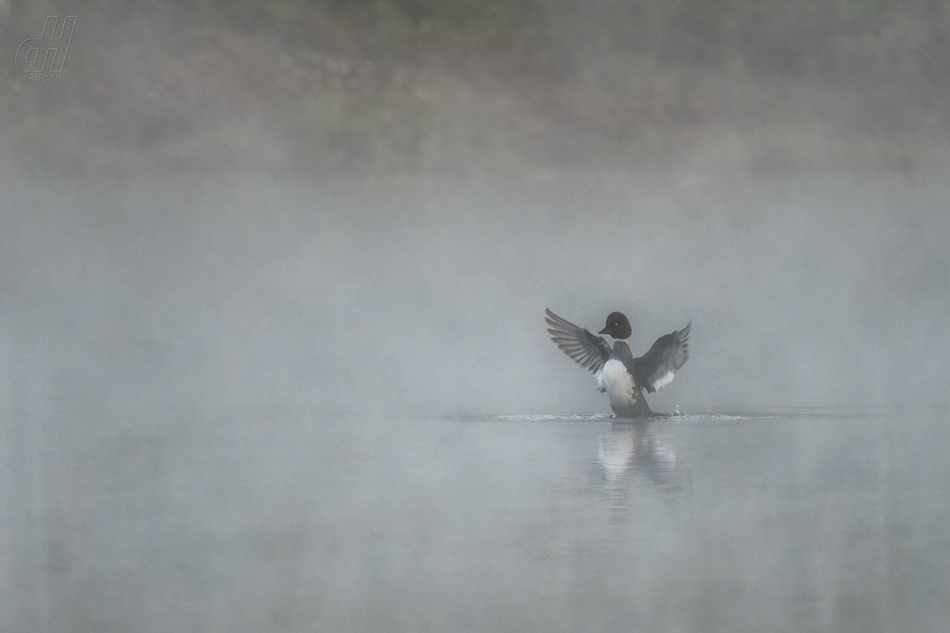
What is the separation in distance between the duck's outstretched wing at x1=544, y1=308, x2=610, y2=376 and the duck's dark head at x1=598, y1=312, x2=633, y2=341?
0.17 feet

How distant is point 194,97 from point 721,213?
9.97ft

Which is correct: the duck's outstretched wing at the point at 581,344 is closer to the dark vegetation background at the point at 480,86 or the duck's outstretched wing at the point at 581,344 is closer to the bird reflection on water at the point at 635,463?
the bird reflection on water at the point at 635,463

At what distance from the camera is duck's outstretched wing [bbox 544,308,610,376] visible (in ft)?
14.8

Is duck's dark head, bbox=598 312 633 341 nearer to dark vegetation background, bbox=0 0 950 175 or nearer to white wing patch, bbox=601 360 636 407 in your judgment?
white wing patch, bbox=601 360 636 407

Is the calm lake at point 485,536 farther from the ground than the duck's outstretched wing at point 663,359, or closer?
closer

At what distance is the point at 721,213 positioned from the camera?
20.4 ft

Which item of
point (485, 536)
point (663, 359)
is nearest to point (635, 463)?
point (485, 536)

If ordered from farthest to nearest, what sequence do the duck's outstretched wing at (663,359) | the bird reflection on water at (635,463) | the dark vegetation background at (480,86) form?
the dark vegetation background at (480,86), the duck's outstretched wing at (663,359), the bird reflection on water at (635,463)

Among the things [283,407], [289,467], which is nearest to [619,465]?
[289,467]

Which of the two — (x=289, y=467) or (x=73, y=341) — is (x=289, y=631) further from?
(x=73, y=341)

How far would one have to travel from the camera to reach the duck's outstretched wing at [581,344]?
4512 millimetres

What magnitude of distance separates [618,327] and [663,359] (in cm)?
30
